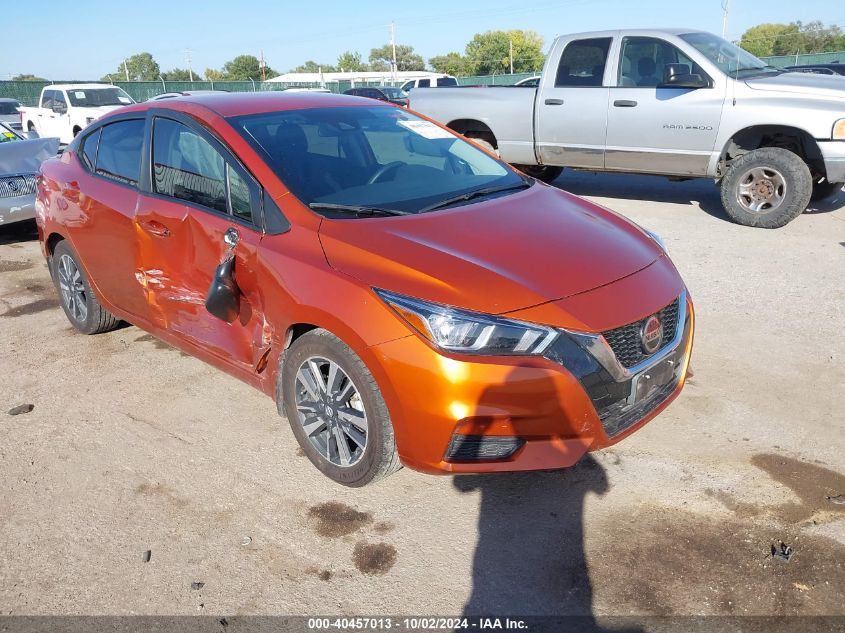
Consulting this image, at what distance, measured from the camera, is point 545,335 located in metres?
2.67

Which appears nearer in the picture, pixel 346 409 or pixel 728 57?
pixel 346 409

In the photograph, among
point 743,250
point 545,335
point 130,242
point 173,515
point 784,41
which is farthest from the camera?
point 784,41

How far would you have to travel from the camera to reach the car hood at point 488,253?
109 inches

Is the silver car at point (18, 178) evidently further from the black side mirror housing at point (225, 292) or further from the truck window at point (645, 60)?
the truck window at point (645, 60)

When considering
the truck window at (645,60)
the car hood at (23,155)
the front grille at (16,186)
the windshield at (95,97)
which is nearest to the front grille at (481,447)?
the truck window at (645,60)

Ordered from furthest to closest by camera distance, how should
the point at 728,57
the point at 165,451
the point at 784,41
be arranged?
the point at 784,41 < the point at 728,57 < the point at 165,451

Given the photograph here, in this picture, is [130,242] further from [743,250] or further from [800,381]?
[743,250]

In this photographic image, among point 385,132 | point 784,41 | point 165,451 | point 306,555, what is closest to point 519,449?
point 306,555

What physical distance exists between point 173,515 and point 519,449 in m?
1.57

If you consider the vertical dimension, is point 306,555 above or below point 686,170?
below

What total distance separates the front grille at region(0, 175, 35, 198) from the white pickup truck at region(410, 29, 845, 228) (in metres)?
5.26

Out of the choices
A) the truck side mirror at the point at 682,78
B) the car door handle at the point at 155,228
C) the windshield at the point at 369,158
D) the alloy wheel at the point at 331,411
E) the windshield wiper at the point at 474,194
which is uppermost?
the truck side mirror at the point at 682,78

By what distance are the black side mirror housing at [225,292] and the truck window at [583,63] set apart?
6.48m

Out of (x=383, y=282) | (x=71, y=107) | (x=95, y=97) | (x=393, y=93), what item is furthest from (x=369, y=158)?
(x=393, y=93)
